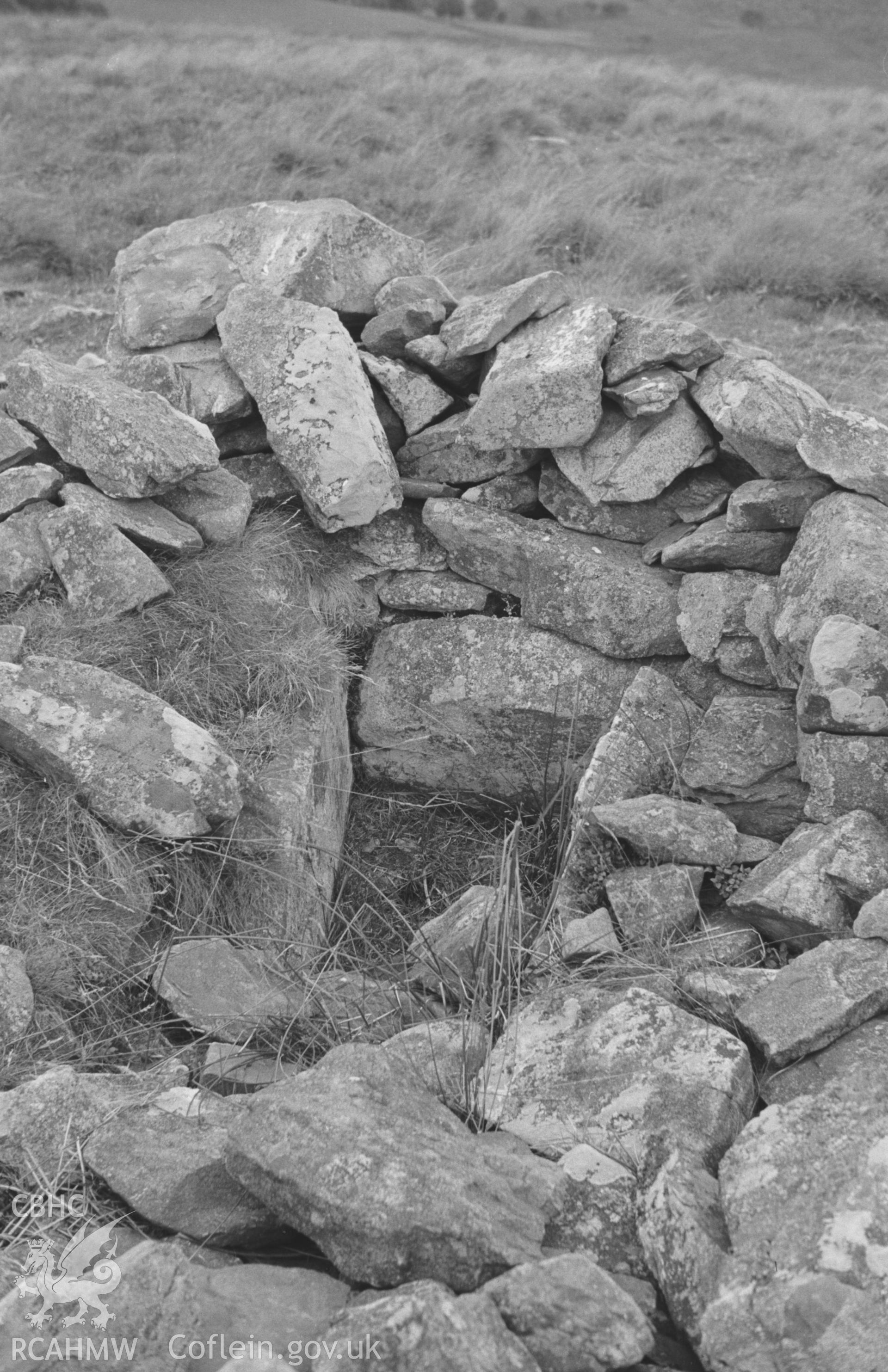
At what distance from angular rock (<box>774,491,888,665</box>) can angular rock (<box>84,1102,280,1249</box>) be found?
252cm

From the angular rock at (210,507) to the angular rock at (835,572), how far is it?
218 centimetres

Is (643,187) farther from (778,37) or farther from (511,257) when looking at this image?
(778,37)

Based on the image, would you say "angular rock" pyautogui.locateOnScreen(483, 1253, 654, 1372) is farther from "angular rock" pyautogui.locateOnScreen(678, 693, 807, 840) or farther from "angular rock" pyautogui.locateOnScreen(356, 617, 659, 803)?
"angular rock" pyautogui.locateOnScreen(356, 617, 659, 803)

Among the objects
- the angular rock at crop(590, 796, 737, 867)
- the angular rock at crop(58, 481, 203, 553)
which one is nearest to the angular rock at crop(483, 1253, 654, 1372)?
the angular rock at crop(590, 796, 737, 867)

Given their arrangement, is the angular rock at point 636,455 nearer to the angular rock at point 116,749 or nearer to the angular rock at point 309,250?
the angular rock at point 309,250

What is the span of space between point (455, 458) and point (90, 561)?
1655 mm

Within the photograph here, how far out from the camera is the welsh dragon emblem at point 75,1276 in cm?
222

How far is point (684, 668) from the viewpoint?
464 centimetres

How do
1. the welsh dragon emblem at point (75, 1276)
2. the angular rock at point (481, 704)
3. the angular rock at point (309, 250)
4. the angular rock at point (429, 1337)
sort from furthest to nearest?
the angular rock at point (309, 250)
the angular rock at point (481, 704)
the welsh dragon emblem at point (75, 1276)
the angular rock at point (429, 1337)

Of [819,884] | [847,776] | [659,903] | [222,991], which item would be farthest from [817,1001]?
[222,991]

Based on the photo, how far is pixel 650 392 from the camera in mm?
4629

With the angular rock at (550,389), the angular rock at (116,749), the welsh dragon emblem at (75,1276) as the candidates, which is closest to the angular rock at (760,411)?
the angular rock at (550,389)

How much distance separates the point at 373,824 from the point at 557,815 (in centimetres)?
82

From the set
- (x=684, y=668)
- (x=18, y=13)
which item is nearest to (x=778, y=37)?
(x=18, y=13)
